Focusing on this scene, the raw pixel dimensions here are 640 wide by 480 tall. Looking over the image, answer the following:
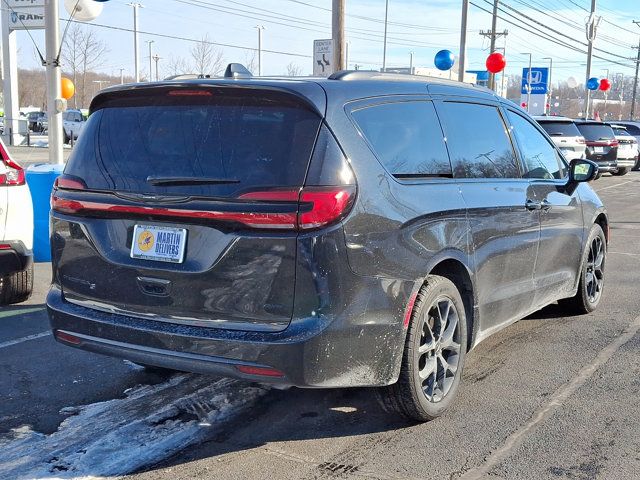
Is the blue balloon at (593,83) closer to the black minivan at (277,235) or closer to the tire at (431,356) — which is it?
the black minivan at (277,235)

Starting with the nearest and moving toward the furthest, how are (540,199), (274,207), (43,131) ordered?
(274,207) → (540,199) → (43,131)

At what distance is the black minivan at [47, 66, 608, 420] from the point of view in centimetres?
A: 330

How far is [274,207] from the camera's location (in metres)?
3.26

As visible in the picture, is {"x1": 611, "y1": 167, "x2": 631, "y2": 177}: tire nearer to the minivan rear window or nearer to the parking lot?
the parking lot

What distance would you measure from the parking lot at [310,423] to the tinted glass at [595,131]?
19.2 metres

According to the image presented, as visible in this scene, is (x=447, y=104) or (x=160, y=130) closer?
(x=160, y=130)

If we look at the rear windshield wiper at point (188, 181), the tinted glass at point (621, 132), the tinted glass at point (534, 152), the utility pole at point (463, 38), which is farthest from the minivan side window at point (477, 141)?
the tinted glass at point (621, 132)

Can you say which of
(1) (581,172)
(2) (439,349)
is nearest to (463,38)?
(1) (581,172)

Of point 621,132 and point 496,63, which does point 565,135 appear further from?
point 621,132

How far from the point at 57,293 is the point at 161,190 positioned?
0.99m

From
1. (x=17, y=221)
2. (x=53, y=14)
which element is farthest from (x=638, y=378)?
(x=53, y=14)

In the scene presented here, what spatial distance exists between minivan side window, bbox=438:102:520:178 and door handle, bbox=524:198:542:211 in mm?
197

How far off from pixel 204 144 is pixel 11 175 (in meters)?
3.44

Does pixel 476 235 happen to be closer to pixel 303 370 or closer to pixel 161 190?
pixel 303 370
